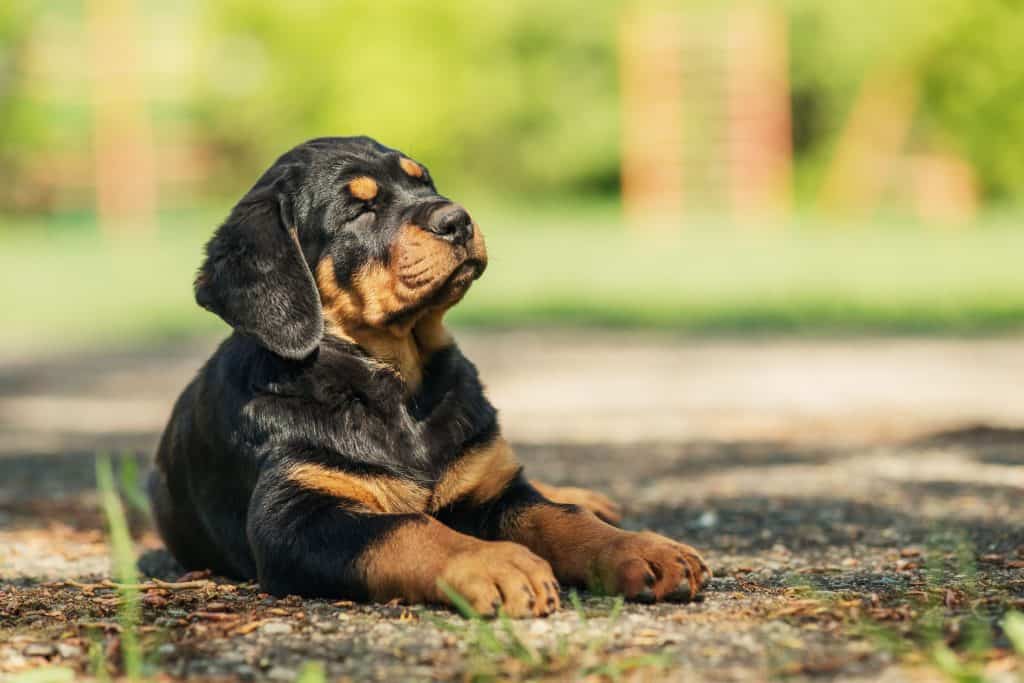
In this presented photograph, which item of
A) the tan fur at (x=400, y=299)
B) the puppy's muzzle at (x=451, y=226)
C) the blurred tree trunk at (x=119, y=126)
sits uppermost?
the blurred tree trunk at (x=119, y=126)

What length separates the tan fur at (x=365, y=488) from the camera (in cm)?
352

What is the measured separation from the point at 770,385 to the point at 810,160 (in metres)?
23.3

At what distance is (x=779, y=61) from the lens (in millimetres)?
29141

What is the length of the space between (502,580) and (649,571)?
0.36 metres

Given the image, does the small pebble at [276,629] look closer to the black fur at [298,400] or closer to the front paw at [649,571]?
the black fur at [298,400]

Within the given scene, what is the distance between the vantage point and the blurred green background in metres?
23.8

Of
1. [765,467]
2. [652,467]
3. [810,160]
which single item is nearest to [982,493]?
[765,467]

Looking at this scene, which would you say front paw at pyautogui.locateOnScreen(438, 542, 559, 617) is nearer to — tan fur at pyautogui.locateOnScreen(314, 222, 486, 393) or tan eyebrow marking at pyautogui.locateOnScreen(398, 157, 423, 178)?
tan fur at pyautogui.locateOnScreen(314, 222, 486, 393)

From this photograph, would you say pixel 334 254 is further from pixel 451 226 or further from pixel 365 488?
pixel 365 488

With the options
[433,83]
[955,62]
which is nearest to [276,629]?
[433,83]

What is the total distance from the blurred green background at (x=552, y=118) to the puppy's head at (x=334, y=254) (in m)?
13.6

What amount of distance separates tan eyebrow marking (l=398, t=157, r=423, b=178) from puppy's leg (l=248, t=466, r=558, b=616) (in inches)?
40.7

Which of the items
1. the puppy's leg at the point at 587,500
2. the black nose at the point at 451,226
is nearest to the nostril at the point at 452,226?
the black nose at the point at 451,226

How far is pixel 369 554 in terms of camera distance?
326cm
